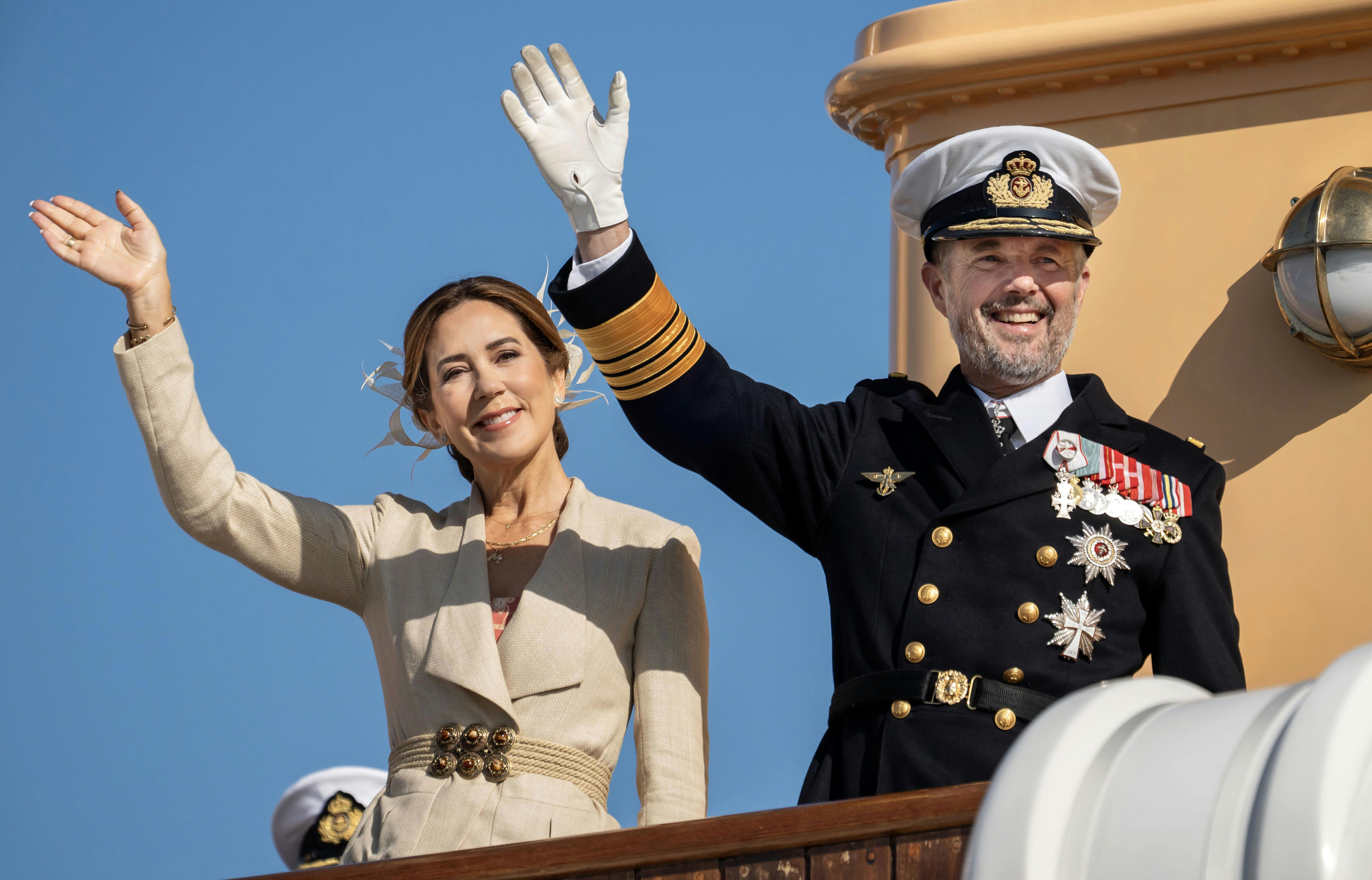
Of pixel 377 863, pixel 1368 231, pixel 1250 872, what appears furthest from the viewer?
pixel 1368 231

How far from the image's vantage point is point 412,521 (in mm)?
3898

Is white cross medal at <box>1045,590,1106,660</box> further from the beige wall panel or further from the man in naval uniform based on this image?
the beige wall panel

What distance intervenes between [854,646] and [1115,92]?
166 cm

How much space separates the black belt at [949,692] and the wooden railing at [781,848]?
0.72 meters

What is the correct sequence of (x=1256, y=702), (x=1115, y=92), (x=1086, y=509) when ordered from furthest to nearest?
(x=1115, y=92)
(x=1086, y=509)
(x=1256, y=702)

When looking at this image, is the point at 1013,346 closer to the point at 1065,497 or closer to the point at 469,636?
the point at 1065,497

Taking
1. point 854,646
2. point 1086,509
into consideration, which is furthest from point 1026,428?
point 854,646

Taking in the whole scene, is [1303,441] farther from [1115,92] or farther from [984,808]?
[984,808]

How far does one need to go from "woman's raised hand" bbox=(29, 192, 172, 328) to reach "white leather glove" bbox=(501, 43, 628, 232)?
840 millimetres

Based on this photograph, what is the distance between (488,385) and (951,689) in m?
1.24

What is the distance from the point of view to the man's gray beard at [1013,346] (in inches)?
137

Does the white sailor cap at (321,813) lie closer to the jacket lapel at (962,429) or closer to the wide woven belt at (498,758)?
the wide woven belt at (498,758)

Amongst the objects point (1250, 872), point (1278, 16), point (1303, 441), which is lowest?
point (1250, 872)

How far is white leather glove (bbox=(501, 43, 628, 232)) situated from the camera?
131 inches
